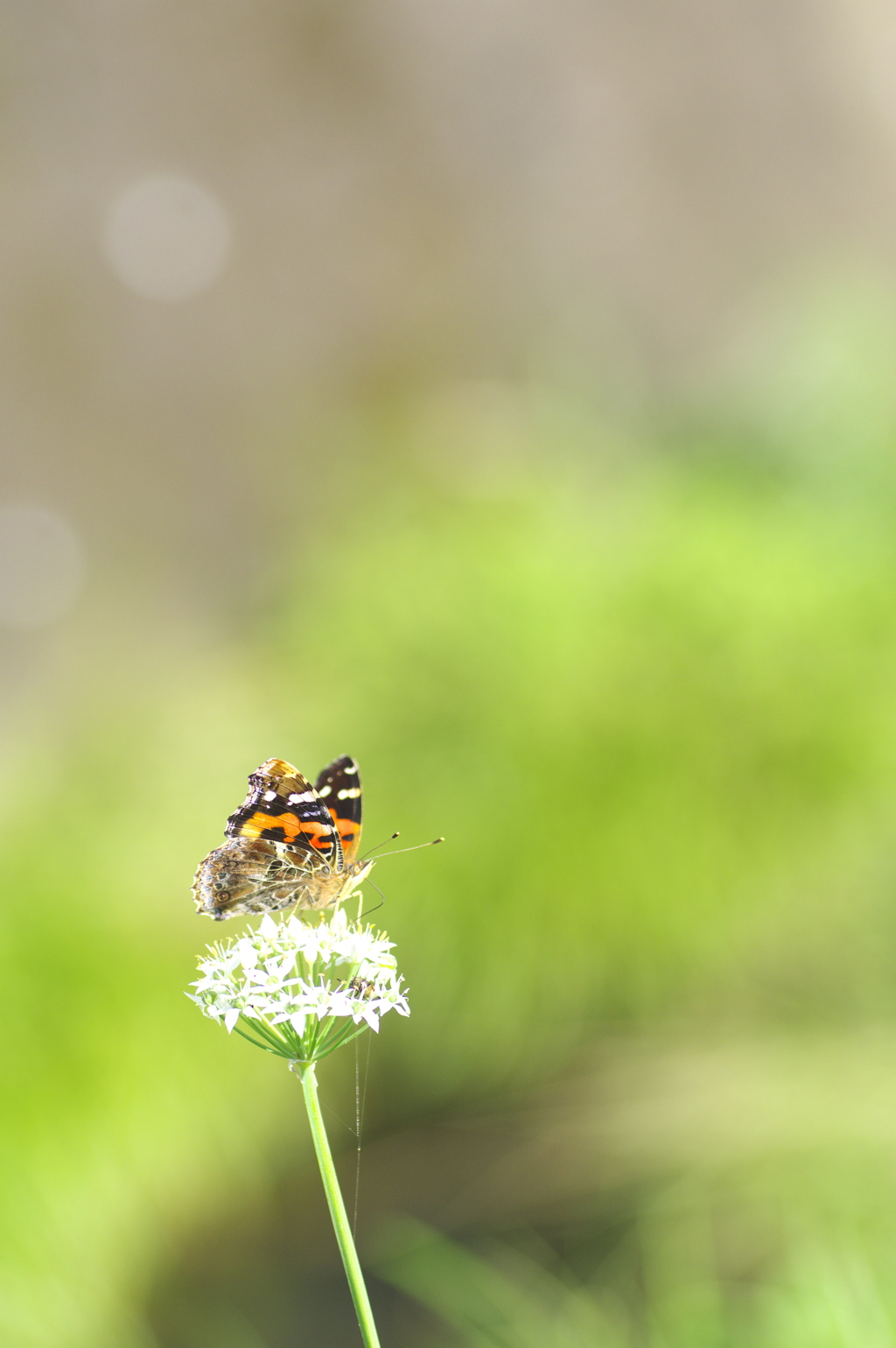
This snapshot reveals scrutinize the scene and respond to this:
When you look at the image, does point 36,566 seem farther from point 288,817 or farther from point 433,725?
point 288,817

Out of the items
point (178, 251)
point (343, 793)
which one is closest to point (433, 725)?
point (343, 793)

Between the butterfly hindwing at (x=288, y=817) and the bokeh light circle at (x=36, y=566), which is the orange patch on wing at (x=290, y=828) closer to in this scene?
the butterfly hindwing at (x=288, y=817)

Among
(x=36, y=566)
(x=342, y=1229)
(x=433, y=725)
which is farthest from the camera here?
(x=36, y=566)

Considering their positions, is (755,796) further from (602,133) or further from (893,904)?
(602,133)

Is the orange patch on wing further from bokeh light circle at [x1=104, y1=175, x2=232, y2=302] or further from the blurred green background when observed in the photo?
bokeh light circle at [x1=104, y1=175, x2=232, y2=302]

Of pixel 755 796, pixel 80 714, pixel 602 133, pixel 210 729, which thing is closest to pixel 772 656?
pixel 755 796
